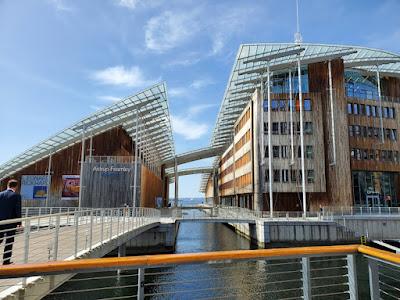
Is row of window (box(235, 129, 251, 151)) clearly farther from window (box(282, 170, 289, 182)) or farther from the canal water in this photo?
the canal water

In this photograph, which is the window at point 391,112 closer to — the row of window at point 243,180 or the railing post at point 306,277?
the row of window at point 243,180

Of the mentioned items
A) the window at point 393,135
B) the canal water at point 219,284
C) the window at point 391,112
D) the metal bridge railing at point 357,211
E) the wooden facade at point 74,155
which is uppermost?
the window at point 391,112

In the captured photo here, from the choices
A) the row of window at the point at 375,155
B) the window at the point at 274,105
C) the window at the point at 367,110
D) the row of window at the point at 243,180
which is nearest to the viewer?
the window at the point at 274,105

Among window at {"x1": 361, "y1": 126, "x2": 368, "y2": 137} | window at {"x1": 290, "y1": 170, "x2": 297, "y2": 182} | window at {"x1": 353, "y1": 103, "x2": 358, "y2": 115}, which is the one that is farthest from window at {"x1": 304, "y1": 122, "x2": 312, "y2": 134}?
window at {"x1": 361, "y1": 126, "x2": 368, "y2": 137}

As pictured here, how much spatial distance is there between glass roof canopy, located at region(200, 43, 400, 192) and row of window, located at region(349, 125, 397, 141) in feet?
24.6

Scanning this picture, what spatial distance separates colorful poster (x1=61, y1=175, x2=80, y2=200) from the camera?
33219mm

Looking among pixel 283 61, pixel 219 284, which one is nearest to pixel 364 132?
pixel 283 61

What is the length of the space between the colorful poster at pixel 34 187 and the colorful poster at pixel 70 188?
7.07ft

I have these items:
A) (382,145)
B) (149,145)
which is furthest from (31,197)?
(382,145)

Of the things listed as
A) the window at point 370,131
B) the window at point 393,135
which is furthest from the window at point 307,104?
the window at point 393,135

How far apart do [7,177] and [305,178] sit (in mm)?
33213

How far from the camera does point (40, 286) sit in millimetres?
5215

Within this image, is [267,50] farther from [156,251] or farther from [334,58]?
[156,251]

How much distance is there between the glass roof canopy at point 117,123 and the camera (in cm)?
2984
